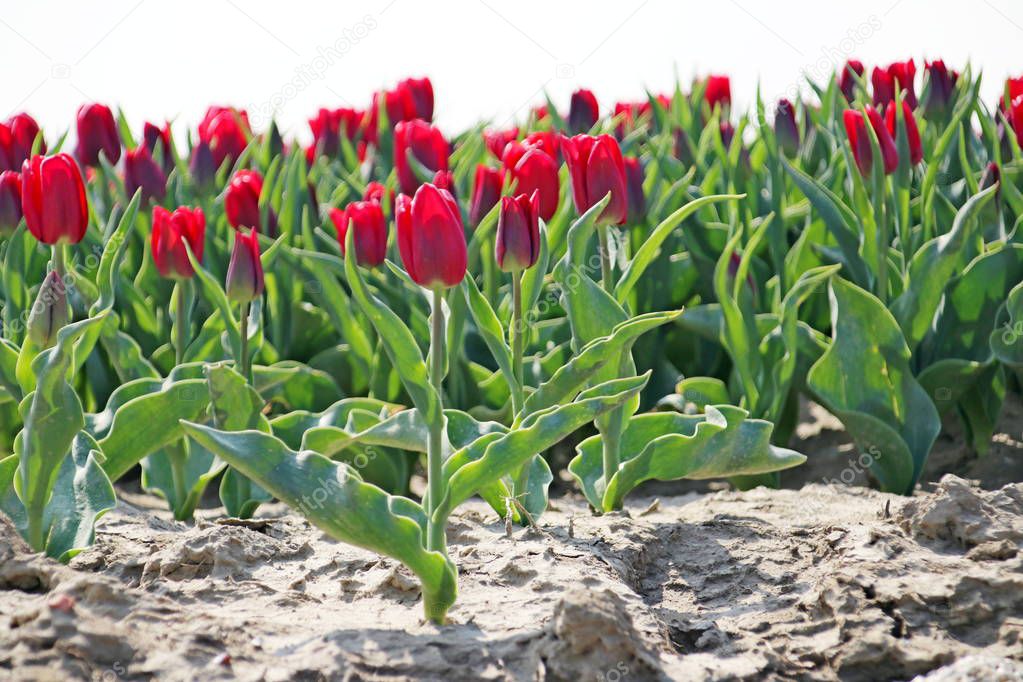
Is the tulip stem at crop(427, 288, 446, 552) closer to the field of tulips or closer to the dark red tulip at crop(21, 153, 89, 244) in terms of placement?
the field of tulips

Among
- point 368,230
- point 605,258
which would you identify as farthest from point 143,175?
point 605,258

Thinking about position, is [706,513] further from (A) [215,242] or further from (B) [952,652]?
(A) [215,242]

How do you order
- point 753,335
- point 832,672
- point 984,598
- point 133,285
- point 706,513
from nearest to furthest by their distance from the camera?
point 832,672 → point 984,598 → point 706,513 → point 753,335 → point 133,285

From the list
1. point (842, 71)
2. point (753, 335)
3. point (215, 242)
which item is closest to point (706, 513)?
point (753, 335)

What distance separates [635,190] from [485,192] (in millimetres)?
531

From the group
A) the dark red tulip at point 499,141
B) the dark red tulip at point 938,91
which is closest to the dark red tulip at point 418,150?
the dark red tulip at point 499,141

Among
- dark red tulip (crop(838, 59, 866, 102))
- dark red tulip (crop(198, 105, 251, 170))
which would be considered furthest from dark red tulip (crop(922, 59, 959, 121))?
dark red tulip (crop(198, 105, 251, 170))

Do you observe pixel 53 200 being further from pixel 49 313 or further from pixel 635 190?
pixel 635 190

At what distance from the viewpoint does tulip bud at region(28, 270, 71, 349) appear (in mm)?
2121

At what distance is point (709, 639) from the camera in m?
1.94

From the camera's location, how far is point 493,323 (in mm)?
2299

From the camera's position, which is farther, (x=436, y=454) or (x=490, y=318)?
(x=490, y=318)

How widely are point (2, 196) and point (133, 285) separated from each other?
45 cm

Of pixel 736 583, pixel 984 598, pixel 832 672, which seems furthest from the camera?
pixel 736 583
